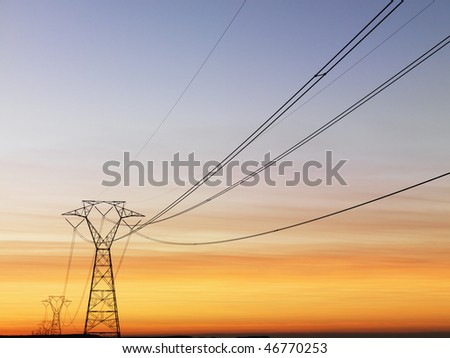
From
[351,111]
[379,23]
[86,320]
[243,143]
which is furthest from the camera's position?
[86,320]

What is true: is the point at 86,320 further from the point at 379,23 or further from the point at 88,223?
the point at 379,23

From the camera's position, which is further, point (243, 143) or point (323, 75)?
point (243, 143)

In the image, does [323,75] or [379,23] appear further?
[323,75]
